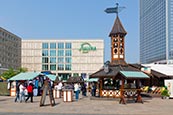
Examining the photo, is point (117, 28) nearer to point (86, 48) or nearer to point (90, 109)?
point (90, 109)

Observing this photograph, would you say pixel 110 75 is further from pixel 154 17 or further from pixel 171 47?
pixel 154 17

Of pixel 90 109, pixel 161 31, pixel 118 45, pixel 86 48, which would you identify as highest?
pixel 161 31

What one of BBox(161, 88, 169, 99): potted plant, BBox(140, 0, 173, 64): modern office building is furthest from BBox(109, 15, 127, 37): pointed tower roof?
BBox(140, 0, 173, 64): modern office building

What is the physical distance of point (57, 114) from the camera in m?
15.5

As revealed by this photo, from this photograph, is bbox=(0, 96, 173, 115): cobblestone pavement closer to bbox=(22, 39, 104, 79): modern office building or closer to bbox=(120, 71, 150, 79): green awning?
bbox=(120, 71, 150, 79): green awning

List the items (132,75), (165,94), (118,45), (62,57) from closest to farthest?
(132,75)
(118,45)
(165,94)
(62,57)

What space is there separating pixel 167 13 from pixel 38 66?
88963mm

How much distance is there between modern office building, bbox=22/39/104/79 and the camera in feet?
391

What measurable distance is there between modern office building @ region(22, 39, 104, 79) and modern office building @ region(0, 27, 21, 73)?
5.76 m

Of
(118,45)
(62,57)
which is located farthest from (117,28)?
(62,57)

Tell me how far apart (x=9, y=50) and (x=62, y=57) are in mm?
21176

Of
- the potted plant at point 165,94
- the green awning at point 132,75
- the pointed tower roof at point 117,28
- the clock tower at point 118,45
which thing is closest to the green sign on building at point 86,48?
the pointed tower roof at point 117,28

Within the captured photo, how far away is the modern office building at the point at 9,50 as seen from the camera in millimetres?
112600

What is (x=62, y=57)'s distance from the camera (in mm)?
120375
